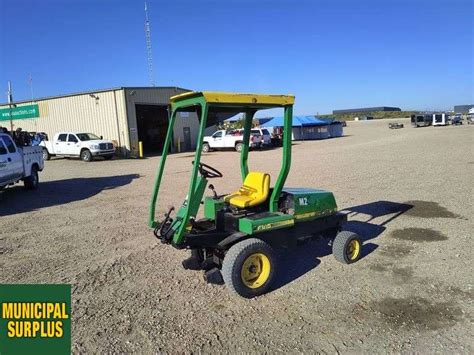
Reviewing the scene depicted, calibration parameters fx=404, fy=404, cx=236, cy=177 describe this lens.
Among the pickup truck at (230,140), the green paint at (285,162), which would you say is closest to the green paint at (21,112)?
the pickup truck at (230,140)

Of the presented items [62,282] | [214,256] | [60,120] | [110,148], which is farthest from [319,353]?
[60,120]

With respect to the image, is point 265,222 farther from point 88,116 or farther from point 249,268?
point 88,116

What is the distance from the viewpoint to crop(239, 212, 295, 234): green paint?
5090mm

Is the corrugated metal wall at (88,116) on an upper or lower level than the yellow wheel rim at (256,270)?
upper

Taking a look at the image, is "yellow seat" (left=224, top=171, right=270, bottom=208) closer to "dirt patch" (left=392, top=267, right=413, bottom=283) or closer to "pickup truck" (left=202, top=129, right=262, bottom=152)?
"dirt patch" (left=392, top=267, right=413, bottom=283)

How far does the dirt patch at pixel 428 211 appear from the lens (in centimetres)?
834

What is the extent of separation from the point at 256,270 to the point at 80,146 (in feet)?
77.2

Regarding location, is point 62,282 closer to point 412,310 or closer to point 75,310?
point 75,310

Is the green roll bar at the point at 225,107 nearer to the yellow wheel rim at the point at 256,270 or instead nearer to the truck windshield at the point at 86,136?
the yellow wheel rim at the point at 256,270

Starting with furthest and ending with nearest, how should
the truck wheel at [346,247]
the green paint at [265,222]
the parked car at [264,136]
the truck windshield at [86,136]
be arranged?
the parked car at [264,136] < the truck windshield at [86,136] < the truck wheel at [346,247] < the green paint at [265,222]

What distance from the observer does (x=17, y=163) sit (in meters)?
12.6

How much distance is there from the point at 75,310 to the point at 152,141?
32.2 m

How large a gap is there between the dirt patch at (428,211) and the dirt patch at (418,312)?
4.12 metres

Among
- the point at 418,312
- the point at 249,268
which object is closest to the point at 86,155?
the point at 249,268
